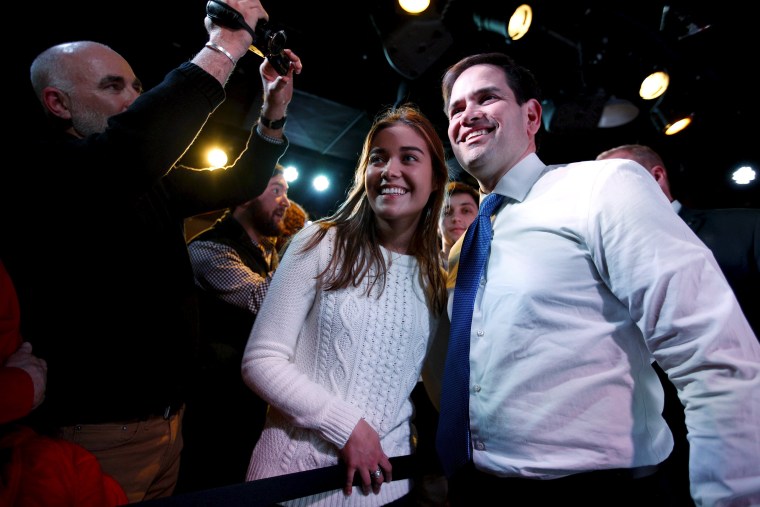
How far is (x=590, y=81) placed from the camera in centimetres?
371

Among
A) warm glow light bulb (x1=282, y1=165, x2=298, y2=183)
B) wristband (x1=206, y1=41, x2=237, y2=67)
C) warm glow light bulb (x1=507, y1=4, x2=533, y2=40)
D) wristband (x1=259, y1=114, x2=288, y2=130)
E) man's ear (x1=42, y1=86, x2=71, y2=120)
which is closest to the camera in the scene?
wristband (x1=206, y1=41, x2=237, y2=67)

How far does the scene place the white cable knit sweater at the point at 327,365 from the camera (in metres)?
1.16

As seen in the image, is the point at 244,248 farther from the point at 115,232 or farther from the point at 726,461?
the point at 726,461

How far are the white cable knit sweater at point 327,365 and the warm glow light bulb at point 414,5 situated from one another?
2406 millimetres

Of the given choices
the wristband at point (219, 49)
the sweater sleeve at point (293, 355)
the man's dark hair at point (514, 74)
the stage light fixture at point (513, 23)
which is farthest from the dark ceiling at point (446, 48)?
the sweater sleeve at point (293, 355)

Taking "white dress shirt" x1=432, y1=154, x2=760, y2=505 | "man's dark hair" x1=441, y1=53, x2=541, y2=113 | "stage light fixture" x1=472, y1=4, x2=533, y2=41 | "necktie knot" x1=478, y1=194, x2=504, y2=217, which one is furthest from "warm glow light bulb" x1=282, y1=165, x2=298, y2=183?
"white dress shirt" x1=432, y1=154, x2=760, y2=505

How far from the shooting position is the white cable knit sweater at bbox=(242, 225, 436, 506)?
1.16m

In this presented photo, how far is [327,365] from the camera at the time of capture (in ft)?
4.20

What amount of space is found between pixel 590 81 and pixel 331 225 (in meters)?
3.43

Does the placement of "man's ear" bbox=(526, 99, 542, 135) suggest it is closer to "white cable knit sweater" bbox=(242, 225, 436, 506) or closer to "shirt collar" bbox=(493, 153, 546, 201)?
"shirt collar" bbox=(493, 153, 546, 201)

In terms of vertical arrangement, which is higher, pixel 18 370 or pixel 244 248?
pixel 244 248

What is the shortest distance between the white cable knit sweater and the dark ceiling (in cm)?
255

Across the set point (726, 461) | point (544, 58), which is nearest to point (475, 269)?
point (726, 461)

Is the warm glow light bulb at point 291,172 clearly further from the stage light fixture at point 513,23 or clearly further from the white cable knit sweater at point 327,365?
the white cable knit sweater at point 327,365
